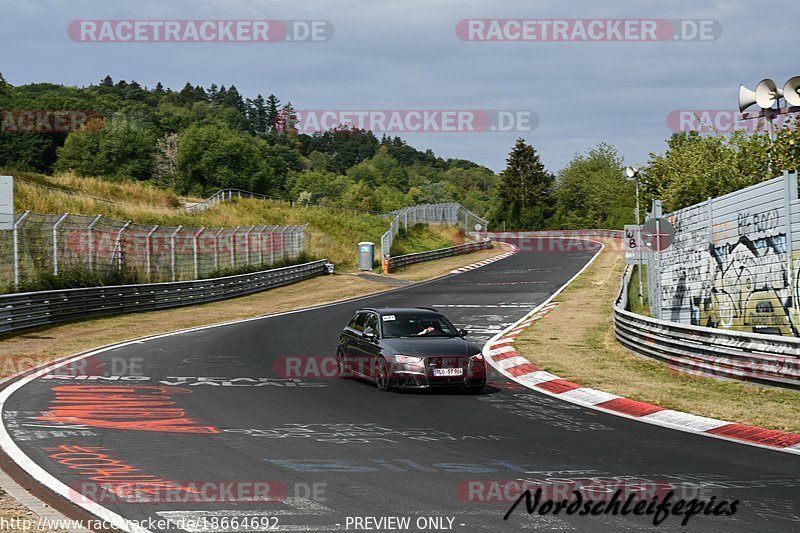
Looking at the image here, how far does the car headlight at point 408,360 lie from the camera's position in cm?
1527

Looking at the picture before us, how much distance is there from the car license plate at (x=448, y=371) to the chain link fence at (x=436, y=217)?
48.1 m

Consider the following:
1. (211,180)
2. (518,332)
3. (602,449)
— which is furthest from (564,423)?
(211,180)

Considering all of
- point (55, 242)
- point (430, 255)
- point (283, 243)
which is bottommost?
point (430, 255)

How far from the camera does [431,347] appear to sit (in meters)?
15.6

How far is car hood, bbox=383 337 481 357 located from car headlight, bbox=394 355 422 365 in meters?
0.07

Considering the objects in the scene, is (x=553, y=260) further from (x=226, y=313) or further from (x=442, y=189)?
(x=442, y=189)

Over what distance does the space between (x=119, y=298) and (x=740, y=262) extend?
845 inches

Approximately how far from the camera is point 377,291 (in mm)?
43469

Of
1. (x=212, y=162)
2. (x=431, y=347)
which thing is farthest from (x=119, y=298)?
(x=212, y=162)

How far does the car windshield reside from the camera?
54.0 ft

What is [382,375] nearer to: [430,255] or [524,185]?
[430,255]

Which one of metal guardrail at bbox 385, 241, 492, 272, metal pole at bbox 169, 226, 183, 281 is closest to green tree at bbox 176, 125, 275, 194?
metal guardrail at bbox 385, 241, 492, 272

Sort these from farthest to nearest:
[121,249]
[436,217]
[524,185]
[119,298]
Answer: [524,185] < [436,217] < [121,249] < [119,298]

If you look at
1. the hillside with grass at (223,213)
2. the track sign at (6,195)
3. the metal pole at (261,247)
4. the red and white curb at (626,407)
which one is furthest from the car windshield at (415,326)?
the hillside with grass at (223,213)
